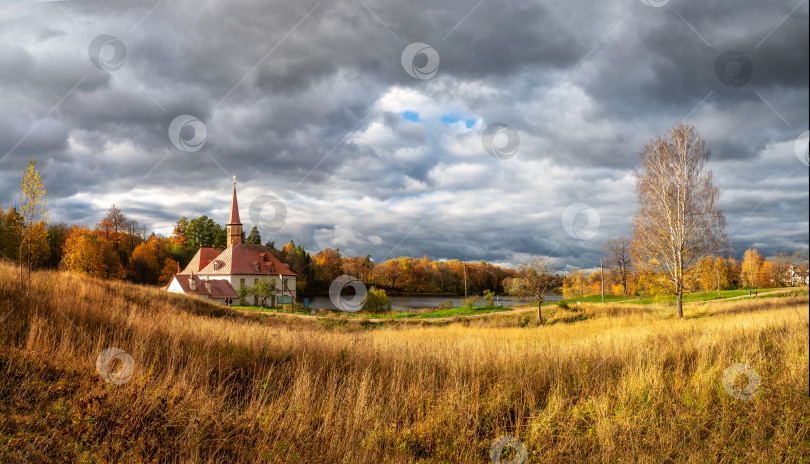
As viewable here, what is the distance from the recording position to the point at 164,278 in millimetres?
78938

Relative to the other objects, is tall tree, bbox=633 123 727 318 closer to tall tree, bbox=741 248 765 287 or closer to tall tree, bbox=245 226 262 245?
tall tree, bbox=741 248 765 287

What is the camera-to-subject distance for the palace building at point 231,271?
66.3 m

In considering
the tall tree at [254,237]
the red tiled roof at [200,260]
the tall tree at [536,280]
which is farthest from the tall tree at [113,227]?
the tall tree at [536,280]

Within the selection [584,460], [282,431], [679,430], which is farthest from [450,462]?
[679,430]

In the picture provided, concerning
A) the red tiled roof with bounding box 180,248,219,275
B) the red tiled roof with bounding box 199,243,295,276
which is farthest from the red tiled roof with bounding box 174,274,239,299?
the red tiled roof with bounding box 180,248,219,275

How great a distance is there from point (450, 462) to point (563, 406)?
2.43 m

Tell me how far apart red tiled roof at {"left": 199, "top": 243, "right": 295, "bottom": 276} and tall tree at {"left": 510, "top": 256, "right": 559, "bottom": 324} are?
183ft

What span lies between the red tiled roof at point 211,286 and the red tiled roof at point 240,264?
2800mm

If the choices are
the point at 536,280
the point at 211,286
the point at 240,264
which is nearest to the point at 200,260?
the point at 240,264

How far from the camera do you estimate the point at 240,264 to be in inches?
2940

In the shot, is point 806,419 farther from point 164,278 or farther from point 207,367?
point 164,278

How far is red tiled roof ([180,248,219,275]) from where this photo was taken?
7694cm

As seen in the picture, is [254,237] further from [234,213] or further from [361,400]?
[361,400]

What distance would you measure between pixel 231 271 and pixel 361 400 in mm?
72600
